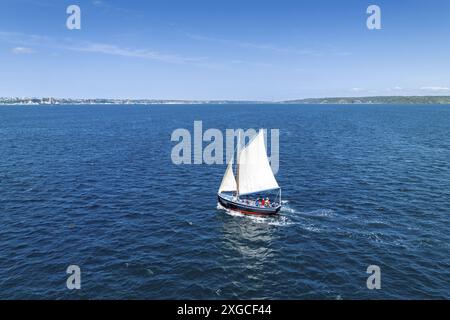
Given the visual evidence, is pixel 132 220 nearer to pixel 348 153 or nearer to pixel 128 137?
pixel 348 153

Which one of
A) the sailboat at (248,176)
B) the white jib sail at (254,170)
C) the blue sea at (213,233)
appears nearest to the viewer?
the blue sea at (213,233)

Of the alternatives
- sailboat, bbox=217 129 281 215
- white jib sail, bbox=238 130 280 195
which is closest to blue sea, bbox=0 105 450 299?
sailboat, bbox=217 129 281 215

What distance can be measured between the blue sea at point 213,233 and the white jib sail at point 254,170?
6383 mm

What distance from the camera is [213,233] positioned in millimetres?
56688

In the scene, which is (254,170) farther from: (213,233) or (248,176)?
(213,233)

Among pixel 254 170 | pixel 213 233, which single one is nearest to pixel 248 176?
pixel 254 170

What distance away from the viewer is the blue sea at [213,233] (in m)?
42.4

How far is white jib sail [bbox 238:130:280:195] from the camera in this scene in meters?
66.6

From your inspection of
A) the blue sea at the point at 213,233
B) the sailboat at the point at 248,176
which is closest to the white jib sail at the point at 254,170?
the sailboat at the point at 248,176

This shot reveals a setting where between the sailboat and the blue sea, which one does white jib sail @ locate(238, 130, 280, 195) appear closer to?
the sailboat

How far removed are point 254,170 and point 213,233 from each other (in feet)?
55.8

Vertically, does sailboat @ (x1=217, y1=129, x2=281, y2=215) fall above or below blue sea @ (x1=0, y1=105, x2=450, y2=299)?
above

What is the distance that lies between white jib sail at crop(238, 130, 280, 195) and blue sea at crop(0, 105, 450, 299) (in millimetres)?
6383

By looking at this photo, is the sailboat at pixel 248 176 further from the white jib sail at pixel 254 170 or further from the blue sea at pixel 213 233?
the blue sea at pixel 213 233
